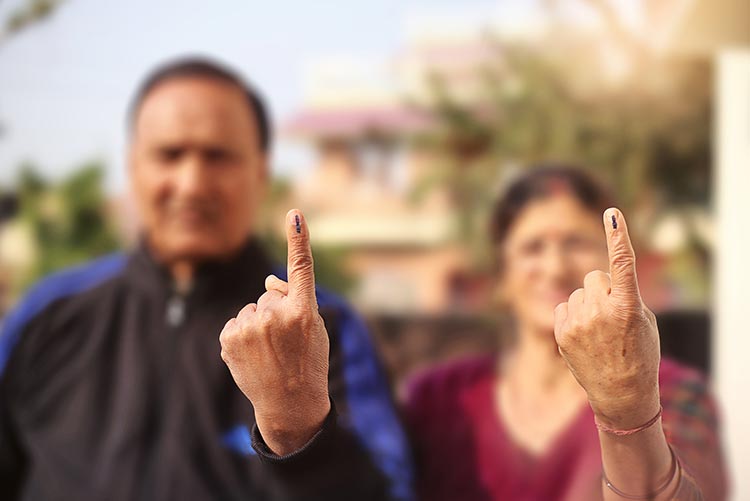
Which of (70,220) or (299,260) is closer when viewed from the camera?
(299,260)

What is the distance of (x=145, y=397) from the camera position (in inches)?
46.4

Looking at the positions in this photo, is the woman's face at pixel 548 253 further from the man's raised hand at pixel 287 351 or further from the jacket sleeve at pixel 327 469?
the man's raised hand at pixel 287 351

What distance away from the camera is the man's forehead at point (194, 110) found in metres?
1.18

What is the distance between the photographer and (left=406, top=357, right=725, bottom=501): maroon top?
941 mm

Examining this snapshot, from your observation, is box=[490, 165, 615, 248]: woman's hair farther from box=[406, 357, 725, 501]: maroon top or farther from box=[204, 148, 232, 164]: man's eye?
box=[204, 148, 232, 164]: man's eye

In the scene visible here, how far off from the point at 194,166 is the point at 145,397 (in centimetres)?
36

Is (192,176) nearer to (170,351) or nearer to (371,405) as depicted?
(170,351)

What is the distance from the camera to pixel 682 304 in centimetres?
465

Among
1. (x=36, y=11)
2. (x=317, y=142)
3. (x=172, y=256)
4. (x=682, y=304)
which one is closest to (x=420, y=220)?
(x=317, y=142)

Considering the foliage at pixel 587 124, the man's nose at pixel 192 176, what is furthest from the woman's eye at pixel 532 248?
the foliage at pixel 587 124

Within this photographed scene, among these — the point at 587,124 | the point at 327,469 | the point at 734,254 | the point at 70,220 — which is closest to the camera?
the point at 327,469

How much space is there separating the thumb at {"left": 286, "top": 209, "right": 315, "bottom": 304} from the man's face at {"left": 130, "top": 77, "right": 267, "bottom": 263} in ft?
1.76

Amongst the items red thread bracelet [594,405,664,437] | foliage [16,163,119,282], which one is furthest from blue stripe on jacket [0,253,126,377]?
foliage [16,163,119,282]

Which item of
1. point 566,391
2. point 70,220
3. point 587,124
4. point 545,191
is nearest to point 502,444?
point 566,391
